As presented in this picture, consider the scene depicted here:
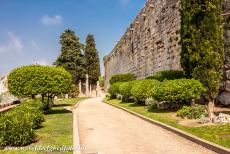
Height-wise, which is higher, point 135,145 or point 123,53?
point 123,53

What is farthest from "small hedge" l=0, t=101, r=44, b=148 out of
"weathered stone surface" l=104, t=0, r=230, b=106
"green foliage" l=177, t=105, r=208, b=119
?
"weathered stone surface" l=104, t=0, r=230, b=106

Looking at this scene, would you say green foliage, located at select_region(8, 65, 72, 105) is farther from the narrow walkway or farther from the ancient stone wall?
the ancient stone wall

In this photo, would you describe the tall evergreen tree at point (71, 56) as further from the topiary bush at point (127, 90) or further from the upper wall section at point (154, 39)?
the topiary bush at point (127, 90)

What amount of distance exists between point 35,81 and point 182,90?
807cm

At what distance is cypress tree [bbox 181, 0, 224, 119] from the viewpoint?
14.3 m

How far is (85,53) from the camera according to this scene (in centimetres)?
5691

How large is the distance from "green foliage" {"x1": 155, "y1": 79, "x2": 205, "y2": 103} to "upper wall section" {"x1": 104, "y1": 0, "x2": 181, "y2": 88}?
21.4 ft

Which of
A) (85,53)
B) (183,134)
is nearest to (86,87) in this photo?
(85,53)

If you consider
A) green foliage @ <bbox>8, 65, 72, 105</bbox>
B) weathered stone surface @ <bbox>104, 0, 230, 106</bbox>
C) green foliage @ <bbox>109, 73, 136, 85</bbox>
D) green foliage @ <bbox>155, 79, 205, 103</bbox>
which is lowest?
green foliage @ <bbox>155, 79, 205, 103</bbox>

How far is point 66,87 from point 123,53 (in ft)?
83.5

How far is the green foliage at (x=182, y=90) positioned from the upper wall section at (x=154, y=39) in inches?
256

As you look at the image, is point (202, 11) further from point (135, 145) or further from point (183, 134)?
point (135, 145)

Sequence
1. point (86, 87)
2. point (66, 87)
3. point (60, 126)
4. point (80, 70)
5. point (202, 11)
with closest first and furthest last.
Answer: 1. point (60, 126)
2. point (202, 11)
3. point (66, 87)
4. point (80, 70)
5. point (86, 87)

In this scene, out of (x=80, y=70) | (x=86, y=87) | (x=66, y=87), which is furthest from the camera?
(x=86, y=87)
